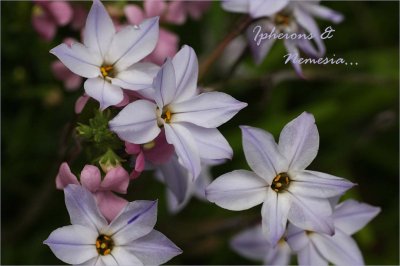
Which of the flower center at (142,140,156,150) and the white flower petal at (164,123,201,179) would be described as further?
the flower center at (142,140,156,150)

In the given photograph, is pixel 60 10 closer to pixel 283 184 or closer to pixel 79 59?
pixel 79 59

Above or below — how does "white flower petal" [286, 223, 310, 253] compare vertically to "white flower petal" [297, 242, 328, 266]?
above

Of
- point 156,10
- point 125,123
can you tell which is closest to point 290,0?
point 156,10

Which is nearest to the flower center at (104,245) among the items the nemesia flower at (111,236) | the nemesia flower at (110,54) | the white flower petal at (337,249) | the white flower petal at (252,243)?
A: the nemesia flower at (111,236)

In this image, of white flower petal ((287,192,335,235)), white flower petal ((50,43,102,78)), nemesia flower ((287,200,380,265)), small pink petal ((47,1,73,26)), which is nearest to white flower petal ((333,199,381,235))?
nemesia flower ((287,200,380,265))

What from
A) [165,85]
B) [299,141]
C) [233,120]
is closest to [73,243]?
[165,85]

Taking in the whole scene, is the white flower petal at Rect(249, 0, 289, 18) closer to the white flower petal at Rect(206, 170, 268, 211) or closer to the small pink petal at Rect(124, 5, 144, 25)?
the small pink petal at Rect(124, 5, 144, 25)

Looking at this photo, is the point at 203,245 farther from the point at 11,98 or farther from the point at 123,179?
the point at 123,179
